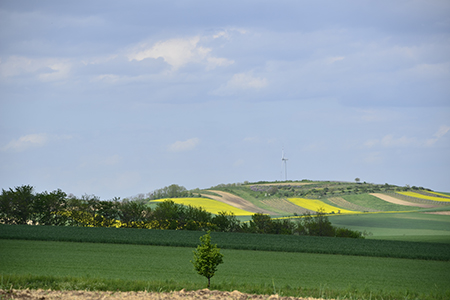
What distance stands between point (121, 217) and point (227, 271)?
18.8 m

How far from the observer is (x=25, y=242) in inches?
1018

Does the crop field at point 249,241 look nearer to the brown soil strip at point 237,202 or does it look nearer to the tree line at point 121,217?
the tree line at point 121,217

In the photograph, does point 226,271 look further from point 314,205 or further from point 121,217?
point 314,205

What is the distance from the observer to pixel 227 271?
64.1ft

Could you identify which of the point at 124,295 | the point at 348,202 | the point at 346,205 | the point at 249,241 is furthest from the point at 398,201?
the point at 124,295

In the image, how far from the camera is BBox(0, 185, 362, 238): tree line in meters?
35.4

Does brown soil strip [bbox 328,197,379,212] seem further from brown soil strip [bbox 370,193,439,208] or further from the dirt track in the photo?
the dirt track

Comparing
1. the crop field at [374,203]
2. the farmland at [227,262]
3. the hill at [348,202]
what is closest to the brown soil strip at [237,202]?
the hill at [348,202]

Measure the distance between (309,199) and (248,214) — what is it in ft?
49.0

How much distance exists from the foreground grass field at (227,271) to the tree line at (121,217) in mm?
9722

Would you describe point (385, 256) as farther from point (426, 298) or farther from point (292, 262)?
point (426, 298)

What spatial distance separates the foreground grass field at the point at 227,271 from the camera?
14.3 metres

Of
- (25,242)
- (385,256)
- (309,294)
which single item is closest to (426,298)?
(309,294)

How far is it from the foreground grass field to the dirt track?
0.72 metres
